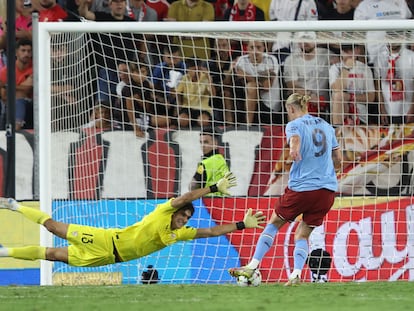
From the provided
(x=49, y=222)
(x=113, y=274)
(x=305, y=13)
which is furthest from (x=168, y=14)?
(x=49, y=222)

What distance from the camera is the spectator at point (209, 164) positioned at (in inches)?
551

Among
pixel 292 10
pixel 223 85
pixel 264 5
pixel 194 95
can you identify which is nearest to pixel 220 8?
pixel 264 5

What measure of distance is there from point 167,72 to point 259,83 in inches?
47.6

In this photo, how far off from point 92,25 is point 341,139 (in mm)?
3699

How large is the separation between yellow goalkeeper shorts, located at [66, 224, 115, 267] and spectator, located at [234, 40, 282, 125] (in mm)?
3582

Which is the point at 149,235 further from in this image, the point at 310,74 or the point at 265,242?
the point at 310,74

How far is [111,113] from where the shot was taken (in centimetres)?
1462

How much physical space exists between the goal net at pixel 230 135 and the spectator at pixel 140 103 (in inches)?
0.6

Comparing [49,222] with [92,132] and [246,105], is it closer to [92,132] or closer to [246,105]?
[92,132]

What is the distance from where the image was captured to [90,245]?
11.8 metres

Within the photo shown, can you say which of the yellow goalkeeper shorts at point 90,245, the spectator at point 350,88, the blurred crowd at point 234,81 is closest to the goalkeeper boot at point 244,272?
the yellow goalkeeper shorts at point 90,245

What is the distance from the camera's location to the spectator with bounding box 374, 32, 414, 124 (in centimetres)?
1500

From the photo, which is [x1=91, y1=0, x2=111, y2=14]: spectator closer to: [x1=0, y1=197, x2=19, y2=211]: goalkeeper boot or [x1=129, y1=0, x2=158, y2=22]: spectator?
[x1=129, y1=0, x2=158, y2=22]: spectator

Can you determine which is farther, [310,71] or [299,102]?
[310,71]
